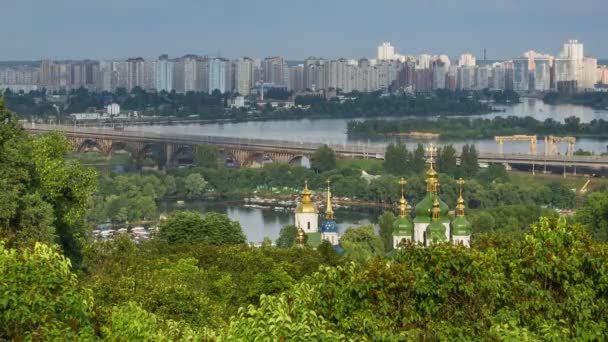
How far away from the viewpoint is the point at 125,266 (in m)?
9.76

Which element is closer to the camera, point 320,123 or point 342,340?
point 342,340

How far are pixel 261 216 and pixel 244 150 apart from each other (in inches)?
403

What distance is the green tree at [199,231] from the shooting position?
12.8m

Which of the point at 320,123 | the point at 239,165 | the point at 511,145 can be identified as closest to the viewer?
the point at 239,165

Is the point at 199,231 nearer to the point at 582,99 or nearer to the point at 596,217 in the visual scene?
the point at 596,217

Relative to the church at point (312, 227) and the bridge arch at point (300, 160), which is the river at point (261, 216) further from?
the bridge arch at point (300, 160)

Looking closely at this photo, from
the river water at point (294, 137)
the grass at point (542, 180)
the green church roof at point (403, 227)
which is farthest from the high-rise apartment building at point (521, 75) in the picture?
the green church roof at point (403, 227)

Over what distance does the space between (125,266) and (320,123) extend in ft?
143

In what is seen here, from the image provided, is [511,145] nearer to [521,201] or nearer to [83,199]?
[521,201]

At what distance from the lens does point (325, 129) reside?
48.5 meters

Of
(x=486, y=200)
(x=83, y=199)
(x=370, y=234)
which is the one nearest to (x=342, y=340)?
(x=83, y=199)

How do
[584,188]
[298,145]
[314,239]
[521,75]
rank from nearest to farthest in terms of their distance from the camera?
[314,239]
[584,188]
[298,145]
[521,75]

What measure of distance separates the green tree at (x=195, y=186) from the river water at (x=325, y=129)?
904 centimetres

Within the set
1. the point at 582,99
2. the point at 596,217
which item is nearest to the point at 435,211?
the point at 596,217
